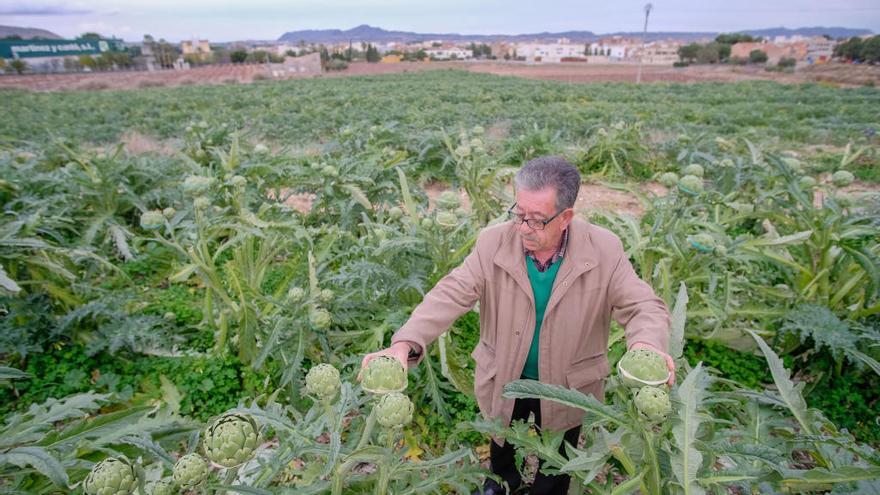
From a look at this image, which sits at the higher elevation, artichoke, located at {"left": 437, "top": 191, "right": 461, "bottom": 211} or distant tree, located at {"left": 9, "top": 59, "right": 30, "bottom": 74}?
distant tree, located at {"left": 9, "top": 59, "right": 30, "bottom": 74}

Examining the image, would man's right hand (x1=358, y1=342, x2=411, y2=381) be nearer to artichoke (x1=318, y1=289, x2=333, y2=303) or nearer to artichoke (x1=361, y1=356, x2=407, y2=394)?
artichoke (x1=361, y1=356, x2=407, y2=394)

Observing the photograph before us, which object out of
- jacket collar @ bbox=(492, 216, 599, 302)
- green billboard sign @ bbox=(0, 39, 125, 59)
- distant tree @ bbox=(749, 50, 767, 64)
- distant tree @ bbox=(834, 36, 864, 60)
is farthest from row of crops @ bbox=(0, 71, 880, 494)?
distant tree @ bbox=(749, 50, 767, 64)

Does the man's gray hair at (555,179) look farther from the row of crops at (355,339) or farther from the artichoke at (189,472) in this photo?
the artichoke at (189,472)

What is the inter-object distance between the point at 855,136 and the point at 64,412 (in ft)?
53.3

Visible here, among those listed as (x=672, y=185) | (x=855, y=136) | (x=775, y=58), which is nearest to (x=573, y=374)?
(x=672, y=185)

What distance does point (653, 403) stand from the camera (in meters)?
1.12

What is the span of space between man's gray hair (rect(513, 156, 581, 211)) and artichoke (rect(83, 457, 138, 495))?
1.38 m

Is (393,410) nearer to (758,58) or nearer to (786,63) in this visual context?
(786,63)

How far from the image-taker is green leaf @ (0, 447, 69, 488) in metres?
1.32

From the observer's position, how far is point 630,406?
1.25m

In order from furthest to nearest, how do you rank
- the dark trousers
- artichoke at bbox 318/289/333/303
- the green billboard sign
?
1. the green billboard sign
2. artichoke at bbox 318/289/333/303
3. the dark trousers

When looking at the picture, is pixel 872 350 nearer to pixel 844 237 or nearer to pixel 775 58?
pixel 844 237

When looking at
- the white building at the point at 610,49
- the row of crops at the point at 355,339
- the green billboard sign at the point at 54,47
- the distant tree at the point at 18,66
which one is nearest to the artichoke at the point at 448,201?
the row of crops at the point at 355,339

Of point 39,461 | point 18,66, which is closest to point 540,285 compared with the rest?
point 39,461
